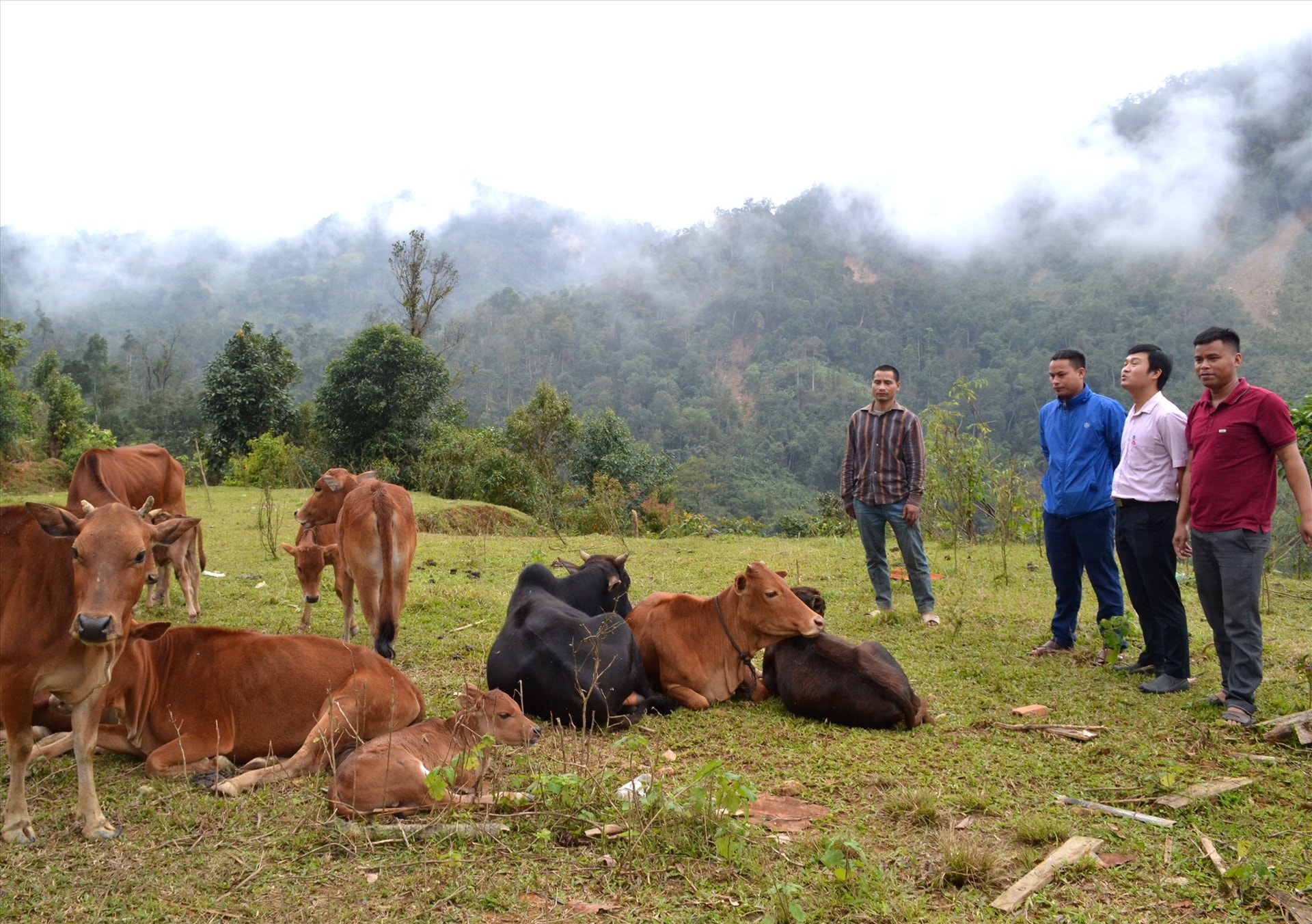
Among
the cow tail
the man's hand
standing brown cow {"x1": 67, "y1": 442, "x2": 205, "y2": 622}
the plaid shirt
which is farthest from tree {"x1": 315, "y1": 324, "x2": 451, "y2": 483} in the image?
the man's hand

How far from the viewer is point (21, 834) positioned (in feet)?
12.1

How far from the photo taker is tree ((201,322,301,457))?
28938 mm

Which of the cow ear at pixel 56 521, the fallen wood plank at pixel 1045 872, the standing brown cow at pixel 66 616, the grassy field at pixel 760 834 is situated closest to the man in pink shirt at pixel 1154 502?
the grassy field at pixel 760 834

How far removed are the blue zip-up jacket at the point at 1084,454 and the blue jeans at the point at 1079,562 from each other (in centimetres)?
10

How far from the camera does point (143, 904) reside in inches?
126

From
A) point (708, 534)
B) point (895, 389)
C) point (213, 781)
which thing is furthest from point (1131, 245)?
point (213, 781)

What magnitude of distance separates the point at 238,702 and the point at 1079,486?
5.70 m

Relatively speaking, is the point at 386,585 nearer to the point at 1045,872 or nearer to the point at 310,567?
the point at 310,567

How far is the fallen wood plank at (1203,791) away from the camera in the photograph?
4047 mm

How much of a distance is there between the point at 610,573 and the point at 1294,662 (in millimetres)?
5018

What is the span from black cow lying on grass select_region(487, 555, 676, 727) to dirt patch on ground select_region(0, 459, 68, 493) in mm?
19528

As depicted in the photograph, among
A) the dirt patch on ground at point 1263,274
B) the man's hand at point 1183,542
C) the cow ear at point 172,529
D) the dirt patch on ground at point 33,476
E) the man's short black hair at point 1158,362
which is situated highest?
the dirt patch on ground at point 1263,274

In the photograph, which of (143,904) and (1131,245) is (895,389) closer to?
(143,904)

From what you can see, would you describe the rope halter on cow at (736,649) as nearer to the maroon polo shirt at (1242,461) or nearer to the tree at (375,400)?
the maroon polo shirt at (1242,461)
